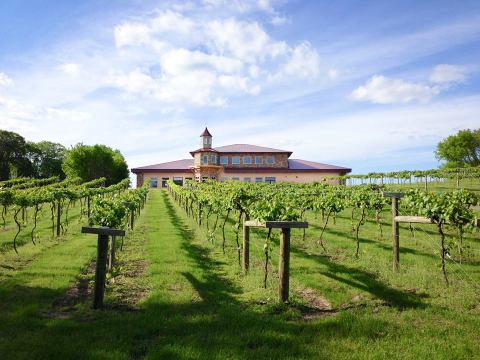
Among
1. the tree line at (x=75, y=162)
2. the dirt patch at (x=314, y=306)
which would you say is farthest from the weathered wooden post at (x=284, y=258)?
the tree line at (x=75, y=162)

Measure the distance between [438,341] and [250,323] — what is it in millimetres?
2764

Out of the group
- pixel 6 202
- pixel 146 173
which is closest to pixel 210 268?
pixel 6 202

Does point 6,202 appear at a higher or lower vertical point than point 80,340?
higher

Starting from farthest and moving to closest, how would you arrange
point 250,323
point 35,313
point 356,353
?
point 35,313 < point 250,323 < point 356,353

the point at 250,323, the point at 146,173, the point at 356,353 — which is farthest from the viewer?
the point at 146,173

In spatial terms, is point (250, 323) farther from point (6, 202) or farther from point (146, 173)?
point (146, 173)

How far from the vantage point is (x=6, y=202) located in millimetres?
13586

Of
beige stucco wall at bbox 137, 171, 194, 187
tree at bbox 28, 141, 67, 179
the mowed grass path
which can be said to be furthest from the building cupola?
the mowed grass path

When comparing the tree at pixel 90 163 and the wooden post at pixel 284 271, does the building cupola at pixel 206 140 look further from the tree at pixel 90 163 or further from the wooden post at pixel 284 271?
the wooden post at pixel 284 271

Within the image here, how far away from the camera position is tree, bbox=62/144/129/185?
6419 cm

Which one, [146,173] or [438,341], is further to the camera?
[146,173]

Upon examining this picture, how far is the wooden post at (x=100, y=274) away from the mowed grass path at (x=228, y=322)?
27 centimetres

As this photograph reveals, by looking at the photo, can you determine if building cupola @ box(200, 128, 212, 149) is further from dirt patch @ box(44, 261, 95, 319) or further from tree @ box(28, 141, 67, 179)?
dirt patch @ box(44, 261, 95, 319)

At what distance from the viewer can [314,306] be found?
292 inches
